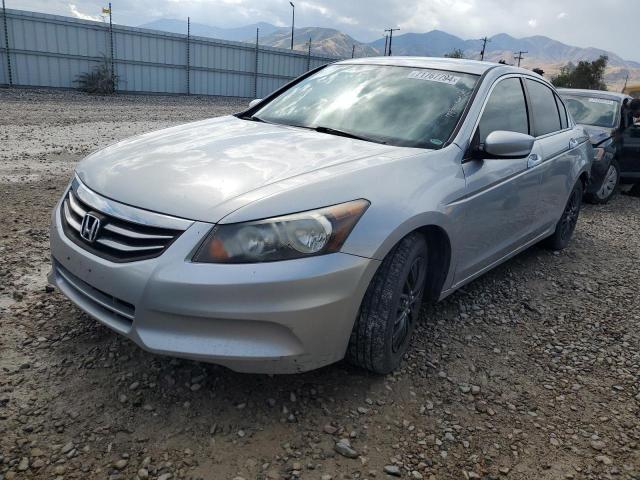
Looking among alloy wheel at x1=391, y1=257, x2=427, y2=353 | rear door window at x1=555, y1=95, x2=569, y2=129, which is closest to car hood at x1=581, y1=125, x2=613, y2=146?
rear door window at x1=555, y1=95, x2=569, y2=129

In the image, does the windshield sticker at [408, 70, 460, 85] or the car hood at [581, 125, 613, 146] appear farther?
the car hood at [581, 125, 613, 146]

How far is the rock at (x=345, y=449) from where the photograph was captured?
2236 millimetres

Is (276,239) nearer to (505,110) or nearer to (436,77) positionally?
(436,77)

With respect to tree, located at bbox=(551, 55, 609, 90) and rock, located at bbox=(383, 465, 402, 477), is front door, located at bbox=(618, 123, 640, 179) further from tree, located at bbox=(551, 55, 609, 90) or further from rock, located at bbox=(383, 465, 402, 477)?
tree, located at bbox=(551, 55, 609, 90)

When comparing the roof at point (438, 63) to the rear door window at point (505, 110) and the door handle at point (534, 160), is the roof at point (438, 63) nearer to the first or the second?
the rear door window at point (505, 110)

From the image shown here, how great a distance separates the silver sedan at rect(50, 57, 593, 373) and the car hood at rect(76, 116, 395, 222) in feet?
0.04

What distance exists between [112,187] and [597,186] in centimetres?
717

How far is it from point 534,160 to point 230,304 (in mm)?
2747

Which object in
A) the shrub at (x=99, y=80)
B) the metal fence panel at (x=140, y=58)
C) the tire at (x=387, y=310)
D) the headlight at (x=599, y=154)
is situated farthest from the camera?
the shrub at (x=99, y=80)

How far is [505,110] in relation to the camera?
3.74 meters

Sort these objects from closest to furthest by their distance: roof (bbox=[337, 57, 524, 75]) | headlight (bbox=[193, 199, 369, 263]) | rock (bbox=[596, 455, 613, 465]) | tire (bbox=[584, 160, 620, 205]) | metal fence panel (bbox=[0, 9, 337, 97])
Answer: headlight (bbox=[193, 199, 369, 263]) < rock (bbox=[596, 455, 613, 465]) < roof (bbox=[337, 57, 524, 75]) < tire (bbox=[584, 160, 620, 205]) < metal fence panel (bbox=[0, 9, 337, 97])

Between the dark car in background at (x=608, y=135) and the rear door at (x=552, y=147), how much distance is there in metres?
2.99

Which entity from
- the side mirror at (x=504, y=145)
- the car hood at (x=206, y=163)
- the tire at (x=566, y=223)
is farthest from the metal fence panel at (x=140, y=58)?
the side mirror at (x=504, y=145)

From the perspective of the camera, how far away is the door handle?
3.81 meters
